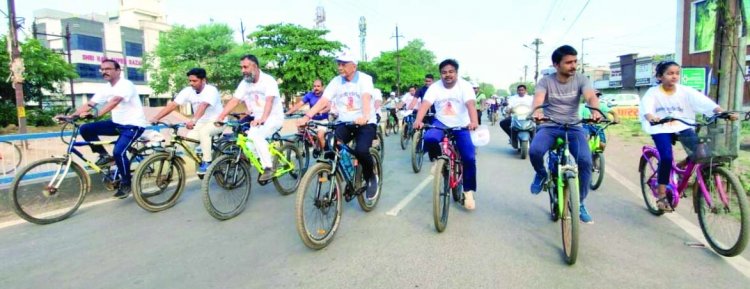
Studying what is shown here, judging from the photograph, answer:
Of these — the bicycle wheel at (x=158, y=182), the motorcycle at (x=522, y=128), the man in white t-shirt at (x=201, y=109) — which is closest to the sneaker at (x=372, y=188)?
the man in white t-shirt at (x=201, y=109)

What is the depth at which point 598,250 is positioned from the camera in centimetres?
405

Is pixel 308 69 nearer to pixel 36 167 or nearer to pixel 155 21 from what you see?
pixel 36 167

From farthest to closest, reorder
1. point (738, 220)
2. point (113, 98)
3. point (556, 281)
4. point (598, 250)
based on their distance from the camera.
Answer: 1. point (113, 98)
2. point (598, 250)
3. point (738, 220)
4. point (556, 281)

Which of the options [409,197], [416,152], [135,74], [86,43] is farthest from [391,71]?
[409,197]

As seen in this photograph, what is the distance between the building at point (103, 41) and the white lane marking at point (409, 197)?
2104 inches

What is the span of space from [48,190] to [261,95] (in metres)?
2.67

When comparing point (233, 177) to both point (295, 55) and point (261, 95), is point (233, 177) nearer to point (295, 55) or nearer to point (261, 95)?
point (261, 95)

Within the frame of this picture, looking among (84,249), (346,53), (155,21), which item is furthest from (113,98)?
(155,21)

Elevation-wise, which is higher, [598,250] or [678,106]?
[678,106]

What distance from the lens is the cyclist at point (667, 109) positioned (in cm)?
455

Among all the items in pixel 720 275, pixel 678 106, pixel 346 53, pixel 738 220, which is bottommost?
pixel 720 275

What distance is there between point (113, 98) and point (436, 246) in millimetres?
4262

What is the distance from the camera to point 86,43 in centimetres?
5434

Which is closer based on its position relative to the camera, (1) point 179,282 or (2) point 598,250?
(1) point 179,282
